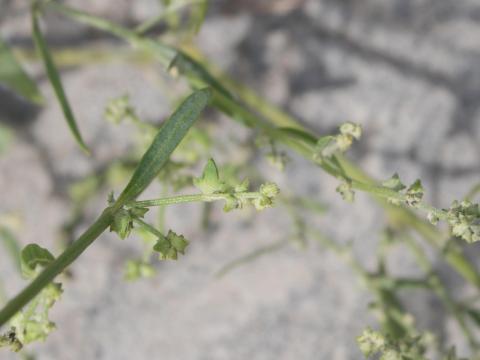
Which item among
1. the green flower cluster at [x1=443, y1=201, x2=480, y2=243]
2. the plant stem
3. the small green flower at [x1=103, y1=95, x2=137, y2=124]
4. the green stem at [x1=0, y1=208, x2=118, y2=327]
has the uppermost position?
the small green flower at [x1=103, y1=95, x2=137, y2=124]

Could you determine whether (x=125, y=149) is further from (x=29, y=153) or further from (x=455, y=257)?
(x=455, y=257)

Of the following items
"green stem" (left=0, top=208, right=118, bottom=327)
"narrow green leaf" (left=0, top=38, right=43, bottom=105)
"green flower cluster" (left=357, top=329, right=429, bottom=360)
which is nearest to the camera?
"green stem" (left=0, top=208, right=118, bottom=327)

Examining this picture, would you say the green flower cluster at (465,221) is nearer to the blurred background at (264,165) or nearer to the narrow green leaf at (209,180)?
the narrow green leaf at (209,180)

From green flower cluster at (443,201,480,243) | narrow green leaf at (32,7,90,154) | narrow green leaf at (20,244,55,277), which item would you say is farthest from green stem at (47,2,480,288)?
narrow green leaf at (20,244,55,277)

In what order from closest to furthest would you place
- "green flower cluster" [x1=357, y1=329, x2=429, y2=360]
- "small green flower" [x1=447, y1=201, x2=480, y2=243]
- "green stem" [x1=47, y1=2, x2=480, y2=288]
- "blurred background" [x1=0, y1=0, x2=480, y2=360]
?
"small green flower" [x1=447, y1=201, x2=480, y2=243] < "green flower cluster" [x1=357, y1=329, x2=429, y2=360] < "green stem" [x1=47, y1=2, x2=480, y2=288] < "blurred background" [x1=0, y1=0, x2=480, y2=360]

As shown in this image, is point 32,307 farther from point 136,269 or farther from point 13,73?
point 13,73

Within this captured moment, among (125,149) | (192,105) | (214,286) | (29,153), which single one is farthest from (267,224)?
(192,105)

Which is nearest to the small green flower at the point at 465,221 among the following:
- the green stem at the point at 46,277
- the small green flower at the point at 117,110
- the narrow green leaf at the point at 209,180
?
the narrow green leaf at the point at 209,180

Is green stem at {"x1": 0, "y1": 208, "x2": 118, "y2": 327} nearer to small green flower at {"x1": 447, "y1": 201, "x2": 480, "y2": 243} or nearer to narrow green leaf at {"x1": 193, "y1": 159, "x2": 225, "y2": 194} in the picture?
narrow green leaf at {"x1": 193, "y1": 159, "x2": 225, "y2": 194}
